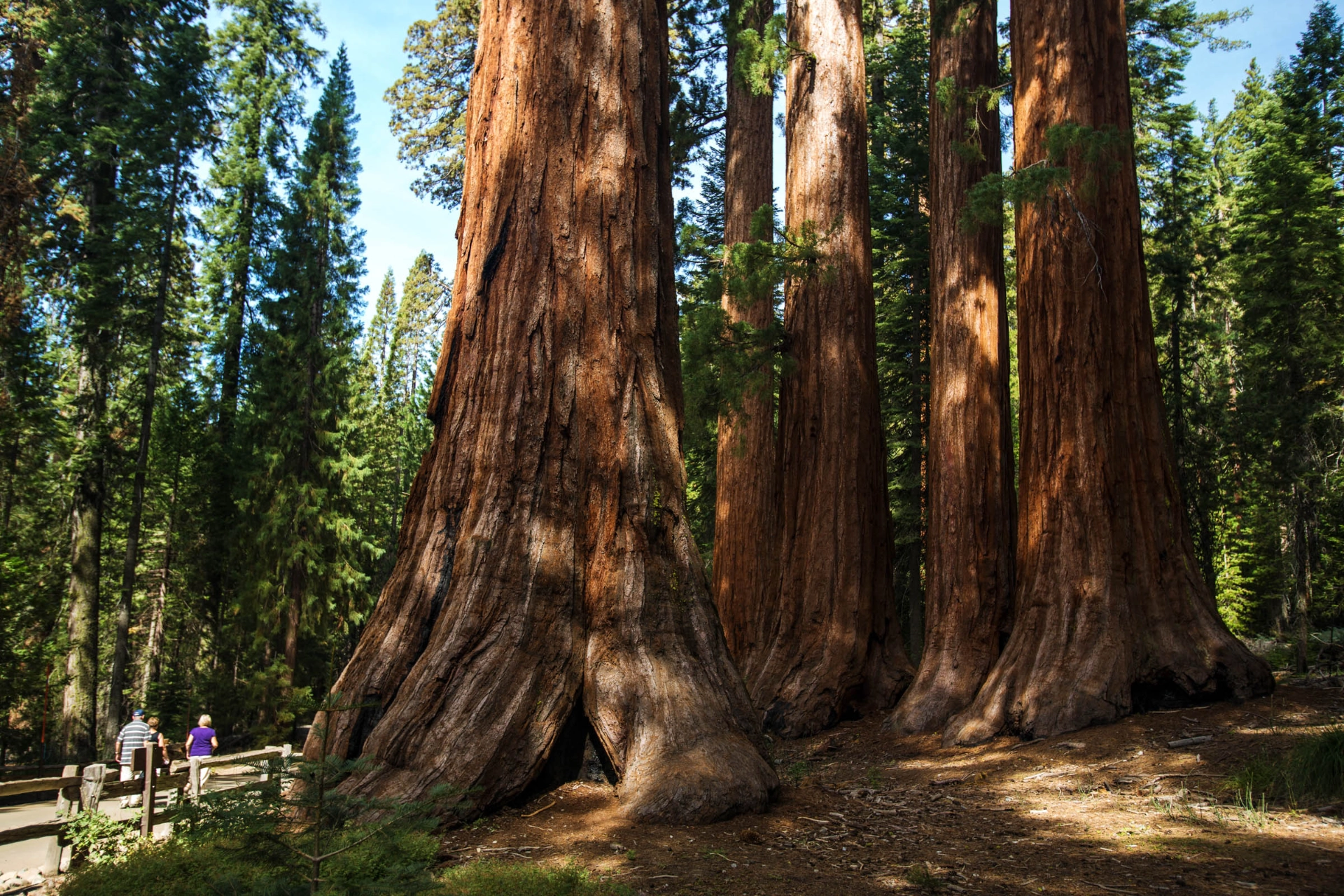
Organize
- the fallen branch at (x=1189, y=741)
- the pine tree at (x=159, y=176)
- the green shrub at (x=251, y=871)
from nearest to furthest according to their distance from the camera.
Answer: the green shrub at (x=251, y=871) → the fallen branch at (x=1189, y=741) → the pine tree at (x=159, y=176)

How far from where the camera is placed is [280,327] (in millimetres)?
25906

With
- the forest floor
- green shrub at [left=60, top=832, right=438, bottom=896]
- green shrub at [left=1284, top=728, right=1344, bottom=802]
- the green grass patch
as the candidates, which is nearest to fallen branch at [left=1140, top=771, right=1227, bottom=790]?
the forest floor

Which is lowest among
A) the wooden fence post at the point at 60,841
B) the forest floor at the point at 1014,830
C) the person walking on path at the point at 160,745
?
the person walking on path at the point at 160,745

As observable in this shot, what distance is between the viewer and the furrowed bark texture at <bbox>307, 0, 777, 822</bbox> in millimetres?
4875

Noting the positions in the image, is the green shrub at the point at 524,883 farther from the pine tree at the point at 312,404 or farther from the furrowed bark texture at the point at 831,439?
the pine tree at the point at 312,404

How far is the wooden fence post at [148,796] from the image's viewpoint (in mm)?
6137

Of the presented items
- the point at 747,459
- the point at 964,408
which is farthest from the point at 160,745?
the point at 964,408

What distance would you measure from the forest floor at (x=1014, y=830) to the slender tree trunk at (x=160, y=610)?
2564 cm

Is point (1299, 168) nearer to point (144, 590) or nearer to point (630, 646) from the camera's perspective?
point (630, 646)

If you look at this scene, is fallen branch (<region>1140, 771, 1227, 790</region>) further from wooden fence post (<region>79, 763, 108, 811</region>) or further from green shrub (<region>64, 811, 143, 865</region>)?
wooden fence post (<region>79, 763, 108, 811</region>)

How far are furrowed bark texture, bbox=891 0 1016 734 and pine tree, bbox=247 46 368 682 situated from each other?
20.0 metres

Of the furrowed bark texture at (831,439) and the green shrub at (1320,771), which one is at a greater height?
the furrowed bark texture at (831,439)

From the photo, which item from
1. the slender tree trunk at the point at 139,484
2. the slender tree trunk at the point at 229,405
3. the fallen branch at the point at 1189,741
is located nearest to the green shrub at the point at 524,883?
the fallen branch at the point at 1189,741

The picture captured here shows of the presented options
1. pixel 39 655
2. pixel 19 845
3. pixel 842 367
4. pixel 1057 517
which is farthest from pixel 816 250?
pixel 39 655
